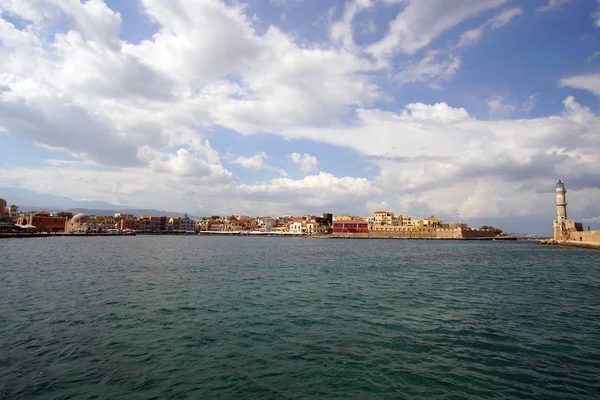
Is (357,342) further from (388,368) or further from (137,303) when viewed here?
(137,303)

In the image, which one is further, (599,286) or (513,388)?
(599,286)

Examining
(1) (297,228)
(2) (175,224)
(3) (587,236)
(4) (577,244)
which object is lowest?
(4) (577,244)

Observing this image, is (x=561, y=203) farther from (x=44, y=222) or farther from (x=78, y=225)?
(x=44, y=222)

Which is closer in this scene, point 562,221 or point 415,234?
point 562,221

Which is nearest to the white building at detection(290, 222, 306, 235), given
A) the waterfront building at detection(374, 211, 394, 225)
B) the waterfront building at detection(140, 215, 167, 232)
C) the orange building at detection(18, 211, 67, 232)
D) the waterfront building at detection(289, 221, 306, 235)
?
the waterfront building at detection(289, 221, 306, 235)

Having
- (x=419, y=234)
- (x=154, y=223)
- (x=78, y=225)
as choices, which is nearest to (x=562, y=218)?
(x=419, y=234)

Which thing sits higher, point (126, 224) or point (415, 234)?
point (126, 224)

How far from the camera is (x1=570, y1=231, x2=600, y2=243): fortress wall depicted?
215 ft

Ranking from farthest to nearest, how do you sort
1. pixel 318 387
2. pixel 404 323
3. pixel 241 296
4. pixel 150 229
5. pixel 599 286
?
pixel 150 229 < pixel 599 286 < pixel 241 296 < pixel 404 323 < pixel 318 387

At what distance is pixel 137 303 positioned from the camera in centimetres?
1661

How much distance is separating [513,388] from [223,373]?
718 cm

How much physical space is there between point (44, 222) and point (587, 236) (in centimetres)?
16027

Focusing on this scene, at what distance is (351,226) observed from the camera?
15025 cm

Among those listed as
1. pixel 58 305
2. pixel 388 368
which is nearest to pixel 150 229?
pixel 58 305
